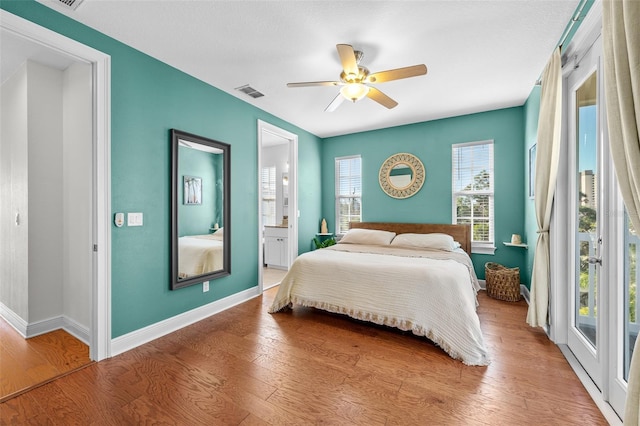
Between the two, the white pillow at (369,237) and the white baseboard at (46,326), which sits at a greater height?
the white pillow at (369,237)

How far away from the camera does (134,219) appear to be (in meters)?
2.43

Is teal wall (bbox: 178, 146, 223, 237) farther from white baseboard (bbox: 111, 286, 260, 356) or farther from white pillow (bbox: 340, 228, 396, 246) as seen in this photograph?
white pillow (bbox: 340, 228, 396, 246)

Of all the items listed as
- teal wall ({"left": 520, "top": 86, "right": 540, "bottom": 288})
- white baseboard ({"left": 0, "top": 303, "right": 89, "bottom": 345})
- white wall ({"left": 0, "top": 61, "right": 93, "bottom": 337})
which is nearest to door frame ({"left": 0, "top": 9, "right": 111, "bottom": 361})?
white wall ({"left": 0, "top": 61, "right": 93, "bottom": 337})

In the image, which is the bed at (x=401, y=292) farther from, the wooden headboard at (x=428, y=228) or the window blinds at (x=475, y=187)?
the window blinds at (x=475, y=187)

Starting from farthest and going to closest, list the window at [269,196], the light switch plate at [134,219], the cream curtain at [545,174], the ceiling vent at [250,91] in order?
the window at [269,196]
the ceiling vent at [250,91]
the light switch plate at [134,219]
the cream curtain at [545,174]

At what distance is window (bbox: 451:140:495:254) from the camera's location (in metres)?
4.16

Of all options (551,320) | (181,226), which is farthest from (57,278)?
(551,320)

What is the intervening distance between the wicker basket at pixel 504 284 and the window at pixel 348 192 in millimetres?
2320

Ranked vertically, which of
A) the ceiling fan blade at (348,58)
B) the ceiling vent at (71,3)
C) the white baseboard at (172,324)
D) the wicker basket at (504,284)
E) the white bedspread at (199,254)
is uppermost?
the ceiling vent at (71,3)

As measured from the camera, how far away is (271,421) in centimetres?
156

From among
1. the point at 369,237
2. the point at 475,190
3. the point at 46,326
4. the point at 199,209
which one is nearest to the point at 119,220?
the point at 199,209

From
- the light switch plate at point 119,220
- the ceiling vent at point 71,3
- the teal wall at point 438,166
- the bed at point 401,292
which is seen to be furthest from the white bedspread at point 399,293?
the ceiling vent at point 71,3

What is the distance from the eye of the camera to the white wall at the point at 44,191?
2619 mm

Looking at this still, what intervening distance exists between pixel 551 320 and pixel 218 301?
341cm
